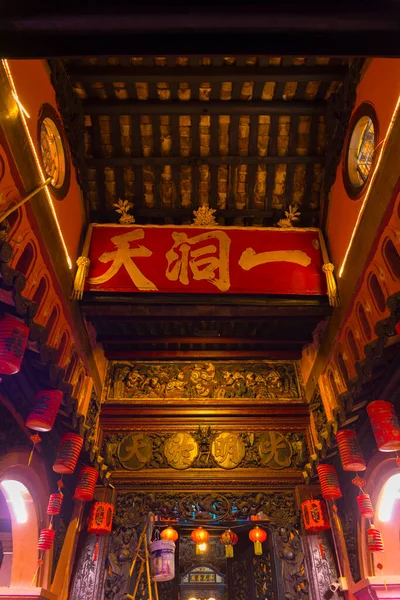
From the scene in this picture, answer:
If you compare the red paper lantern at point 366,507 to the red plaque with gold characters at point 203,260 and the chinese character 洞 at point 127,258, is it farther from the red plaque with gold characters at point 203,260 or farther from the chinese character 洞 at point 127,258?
the chinese character 洞 at point 127,258

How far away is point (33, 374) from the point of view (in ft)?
13.0

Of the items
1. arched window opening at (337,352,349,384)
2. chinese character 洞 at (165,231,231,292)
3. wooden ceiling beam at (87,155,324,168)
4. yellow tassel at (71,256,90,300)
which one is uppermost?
wooden ceiling beam at (87,155,324,168)

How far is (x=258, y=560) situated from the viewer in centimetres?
685

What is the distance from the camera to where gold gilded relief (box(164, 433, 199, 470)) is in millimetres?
5957

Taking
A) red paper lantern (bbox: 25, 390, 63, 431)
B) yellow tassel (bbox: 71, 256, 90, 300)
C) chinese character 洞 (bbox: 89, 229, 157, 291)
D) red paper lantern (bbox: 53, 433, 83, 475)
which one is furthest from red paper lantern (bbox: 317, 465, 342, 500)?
yellow tassel (bbox: 71, 256, 90, 300)

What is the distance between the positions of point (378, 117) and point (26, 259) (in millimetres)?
3598

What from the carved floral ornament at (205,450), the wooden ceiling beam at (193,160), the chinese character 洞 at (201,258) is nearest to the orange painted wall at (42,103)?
the wooden ceiling beam at (193,160)

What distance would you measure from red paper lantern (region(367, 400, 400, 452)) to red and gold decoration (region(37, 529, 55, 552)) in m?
3.55

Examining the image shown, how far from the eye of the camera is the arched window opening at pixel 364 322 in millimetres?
4167

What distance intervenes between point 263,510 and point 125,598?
6.62ft

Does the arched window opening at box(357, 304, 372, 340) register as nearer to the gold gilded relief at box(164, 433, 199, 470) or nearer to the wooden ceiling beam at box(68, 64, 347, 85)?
the wooden ceiling beam at box(68, 64, 347, 85)

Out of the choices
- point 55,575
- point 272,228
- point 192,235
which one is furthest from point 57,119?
point 55,575

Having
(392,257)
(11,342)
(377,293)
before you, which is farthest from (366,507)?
(11,342)

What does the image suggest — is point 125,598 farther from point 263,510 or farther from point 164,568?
point 263,510
